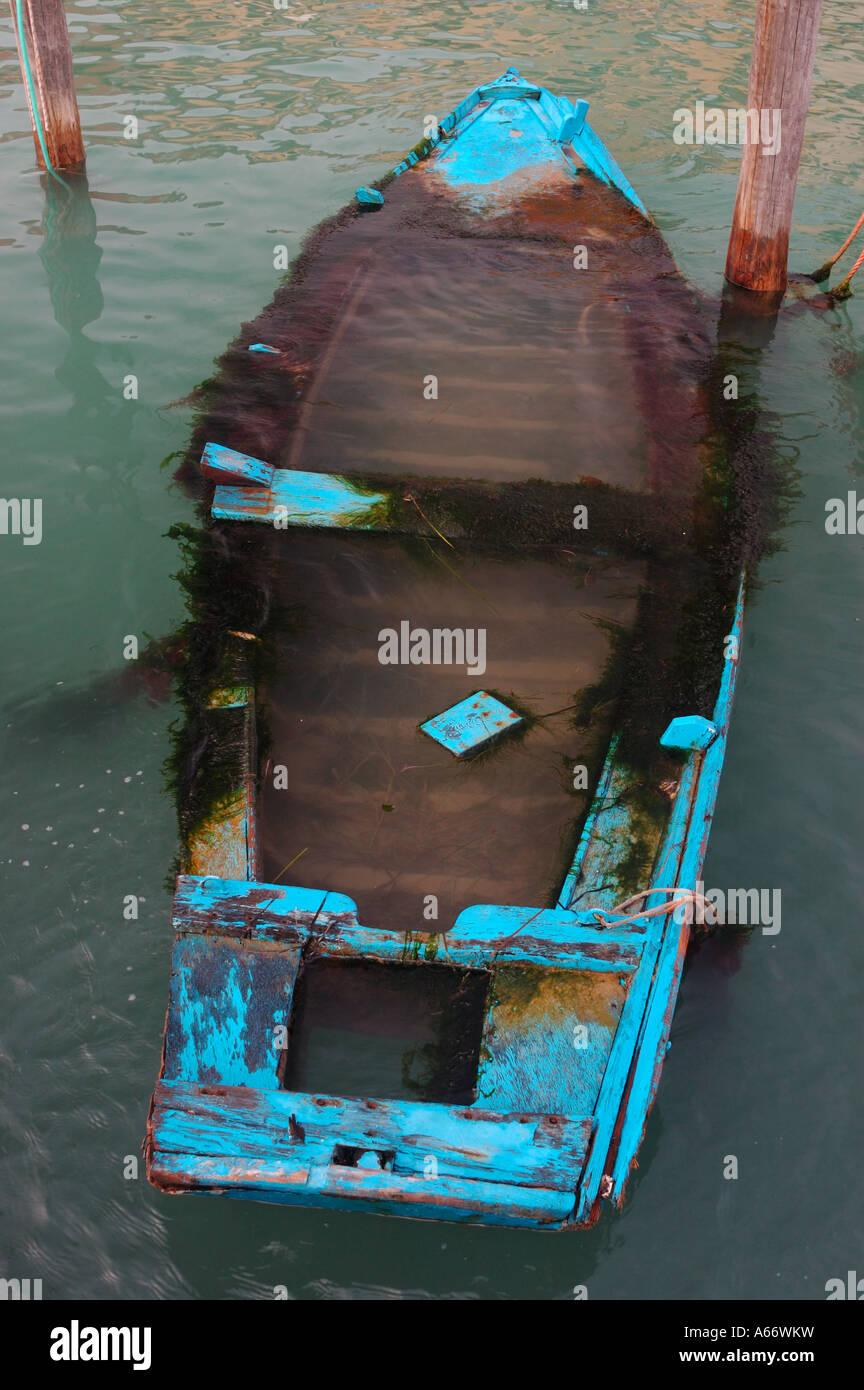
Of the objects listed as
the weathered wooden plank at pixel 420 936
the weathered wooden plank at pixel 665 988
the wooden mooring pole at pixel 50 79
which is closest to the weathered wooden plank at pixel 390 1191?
the weathered wooden plank at pixel 665 988

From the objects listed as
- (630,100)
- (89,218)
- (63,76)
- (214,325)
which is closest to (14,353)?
(214,325)

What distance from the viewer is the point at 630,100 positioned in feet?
45.9

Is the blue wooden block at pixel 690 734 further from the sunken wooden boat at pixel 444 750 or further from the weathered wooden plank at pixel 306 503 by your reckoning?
the weathered wooden plank at pixel 306 503

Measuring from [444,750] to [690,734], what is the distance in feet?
3.51

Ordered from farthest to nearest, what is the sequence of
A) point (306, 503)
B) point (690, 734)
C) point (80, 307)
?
point (80, 307) → point (306, 503) → point (690, 734)

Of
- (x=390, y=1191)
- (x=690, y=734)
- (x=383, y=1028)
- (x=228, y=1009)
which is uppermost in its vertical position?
(x=690, y=734)

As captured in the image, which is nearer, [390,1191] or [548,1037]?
[390,1191]

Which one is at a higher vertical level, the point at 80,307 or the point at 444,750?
the point at 80,307

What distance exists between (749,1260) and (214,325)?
26.7 ft

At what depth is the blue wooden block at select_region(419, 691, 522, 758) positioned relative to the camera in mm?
4801

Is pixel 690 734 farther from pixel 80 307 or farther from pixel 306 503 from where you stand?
pixel 80 307

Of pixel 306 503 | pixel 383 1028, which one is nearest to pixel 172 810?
pixel 383 1028

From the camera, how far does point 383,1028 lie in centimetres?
398

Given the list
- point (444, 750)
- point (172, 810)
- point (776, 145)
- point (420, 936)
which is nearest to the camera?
point (420, 936)
